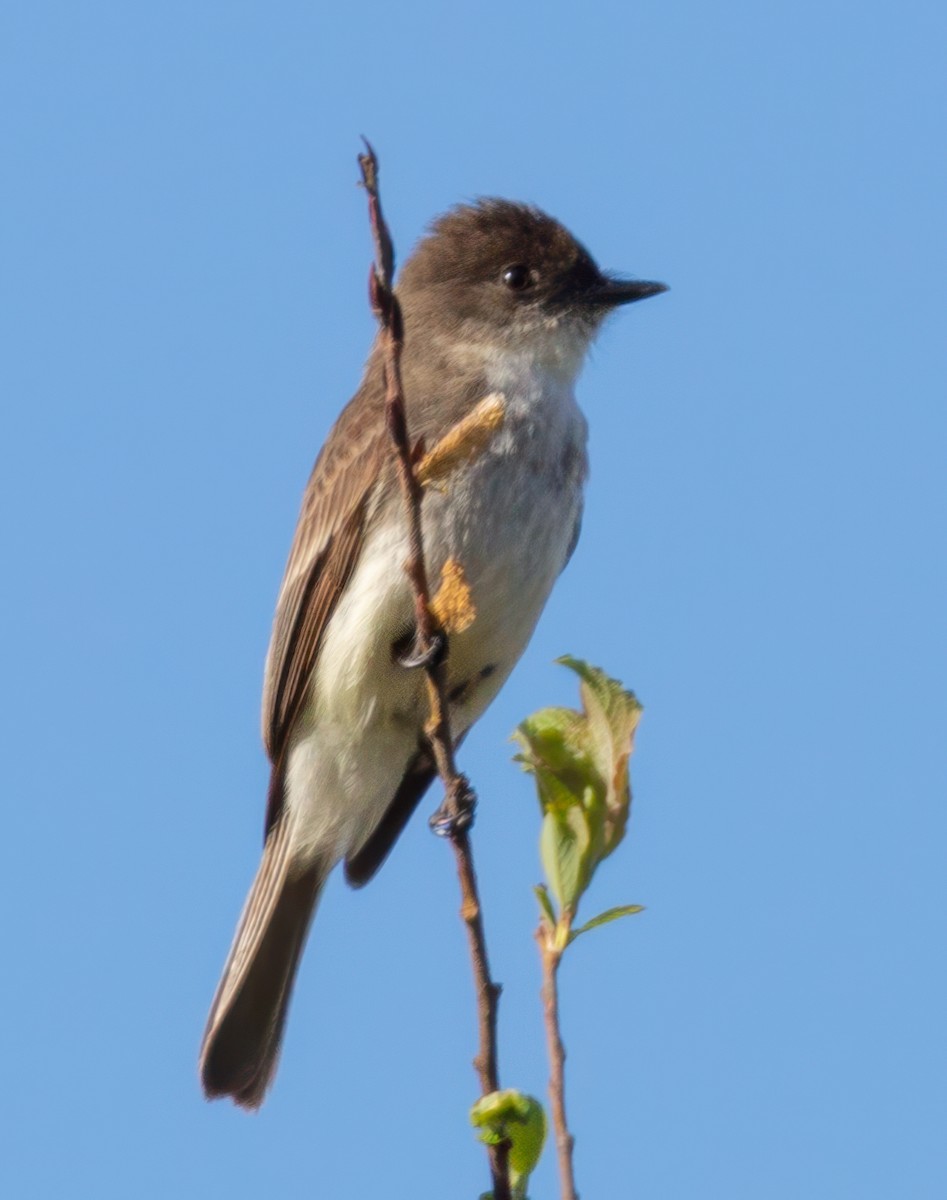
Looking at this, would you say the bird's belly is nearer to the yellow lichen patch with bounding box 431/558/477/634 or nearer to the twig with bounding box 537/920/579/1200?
the yellow lichen patch with bounding box 431/558/477/634

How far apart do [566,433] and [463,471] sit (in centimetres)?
58

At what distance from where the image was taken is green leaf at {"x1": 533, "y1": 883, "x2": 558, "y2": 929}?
2639mm

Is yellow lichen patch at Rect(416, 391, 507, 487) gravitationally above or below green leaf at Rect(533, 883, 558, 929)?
above

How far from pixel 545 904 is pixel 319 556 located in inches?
129

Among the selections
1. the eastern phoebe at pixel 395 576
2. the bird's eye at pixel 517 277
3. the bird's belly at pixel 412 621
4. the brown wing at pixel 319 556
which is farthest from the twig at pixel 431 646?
the bird's eye at pixel 517 277

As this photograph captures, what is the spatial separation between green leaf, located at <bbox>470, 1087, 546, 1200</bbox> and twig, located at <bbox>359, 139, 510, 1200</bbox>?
25mm

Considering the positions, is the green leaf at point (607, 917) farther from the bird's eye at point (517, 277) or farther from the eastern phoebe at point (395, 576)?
the bird's eye at point (517, 277)

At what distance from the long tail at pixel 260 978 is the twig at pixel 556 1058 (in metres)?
3.45

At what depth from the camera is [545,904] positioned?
2660mm

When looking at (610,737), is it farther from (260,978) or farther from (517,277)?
(517,277)

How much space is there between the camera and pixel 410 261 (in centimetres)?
717

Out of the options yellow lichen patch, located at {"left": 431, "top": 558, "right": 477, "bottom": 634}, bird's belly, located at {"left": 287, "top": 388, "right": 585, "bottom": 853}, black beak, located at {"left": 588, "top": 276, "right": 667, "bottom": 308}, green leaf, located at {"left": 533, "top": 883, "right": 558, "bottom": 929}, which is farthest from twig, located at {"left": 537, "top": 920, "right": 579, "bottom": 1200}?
black beak, located at {"left": 588, "top": 276, "right": 667, "bottom": 308}

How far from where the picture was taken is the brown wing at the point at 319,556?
18.8 feet

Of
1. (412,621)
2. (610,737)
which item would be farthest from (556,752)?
(412,621)
